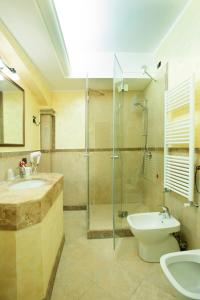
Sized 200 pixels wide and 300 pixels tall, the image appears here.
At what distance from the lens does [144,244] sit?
6.21ft

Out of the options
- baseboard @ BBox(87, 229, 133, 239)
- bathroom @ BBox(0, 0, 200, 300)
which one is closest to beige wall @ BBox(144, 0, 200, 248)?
bathroom @ BBox(0, 0, 200, 300)

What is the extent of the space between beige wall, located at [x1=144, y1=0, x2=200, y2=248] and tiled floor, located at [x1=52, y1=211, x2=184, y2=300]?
1.79 ft

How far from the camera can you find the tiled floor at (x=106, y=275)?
146 centimetres

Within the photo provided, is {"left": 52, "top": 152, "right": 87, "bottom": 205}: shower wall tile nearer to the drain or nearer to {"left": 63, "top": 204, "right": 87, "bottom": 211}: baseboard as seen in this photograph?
{"left": 63, "top": 204, "right": 87, "bottom": 211}: baseboard

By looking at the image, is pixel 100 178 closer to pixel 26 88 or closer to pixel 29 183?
pixel 29 183

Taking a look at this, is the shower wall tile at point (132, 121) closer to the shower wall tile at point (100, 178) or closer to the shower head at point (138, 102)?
the shower head at point (138, 102)

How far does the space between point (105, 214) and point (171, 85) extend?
2160 mm

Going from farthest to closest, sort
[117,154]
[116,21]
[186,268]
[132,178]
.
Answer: [132,178] < [117,154] < [116,21] < [186,268]

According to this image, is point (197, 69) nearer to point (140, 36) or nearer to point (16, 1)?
point (140, 36)

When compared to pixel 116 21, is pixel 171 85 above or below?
below

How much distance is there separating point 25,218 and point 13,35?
161 centimetres

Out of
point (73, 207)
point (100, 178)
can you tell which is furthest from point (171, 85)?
point (73, 207)

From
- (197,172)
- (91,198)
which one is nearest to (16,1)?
(197,172)

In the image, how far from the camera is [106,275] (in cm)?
168
